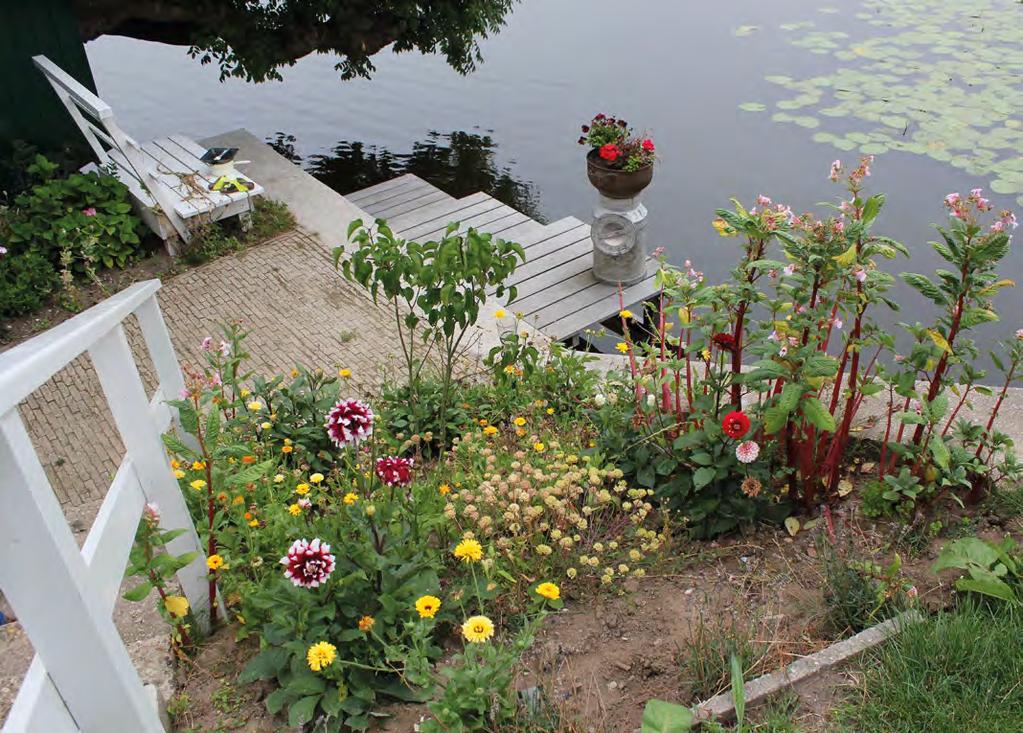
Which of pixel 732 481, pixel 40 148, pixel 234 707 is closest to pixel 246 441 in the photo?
pixel 234 707

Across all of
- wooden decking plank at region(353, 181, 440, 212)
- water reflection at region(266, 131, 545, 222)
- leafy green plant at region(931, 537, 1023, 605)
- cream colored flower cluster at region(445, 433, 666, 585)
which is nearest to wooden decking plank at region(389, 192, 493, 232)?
wooden decking plank at region(353, 181, 440, 212)

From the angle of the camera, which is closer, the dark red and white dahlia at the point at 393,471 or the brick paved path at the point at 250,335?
the dark red and white dahlia at the point at 393,471

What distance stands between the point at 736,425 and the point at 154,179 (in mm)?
4535

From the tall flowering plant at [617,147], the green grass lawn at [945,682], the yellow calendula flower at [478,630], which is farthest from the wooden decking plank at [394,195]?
the green grass lawn at [945,682]

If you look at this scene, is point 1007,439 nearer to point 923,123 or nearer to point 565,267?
point 565,267

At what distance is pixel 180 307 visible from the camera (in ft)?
18.1


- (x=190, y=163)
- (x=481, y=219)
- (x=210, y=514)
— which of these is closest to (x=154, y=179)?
(x=190, y=163)

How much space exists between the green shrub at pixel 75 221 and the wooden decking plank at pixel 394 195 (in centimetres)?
188

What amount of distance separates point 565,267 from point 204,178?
8.90 ft

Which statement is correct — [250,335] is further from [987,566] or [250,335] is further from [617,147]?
[987,566]

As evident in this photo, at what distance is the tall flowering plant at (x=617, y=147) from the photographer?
5359 millimetres

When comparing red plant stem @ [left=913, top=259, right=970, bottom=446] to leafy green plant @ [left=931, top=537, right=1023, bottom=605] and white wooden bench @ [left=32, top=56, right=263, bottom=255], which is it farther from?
white wooden bench @ [left=32, top=56, right=263, bottom=255]

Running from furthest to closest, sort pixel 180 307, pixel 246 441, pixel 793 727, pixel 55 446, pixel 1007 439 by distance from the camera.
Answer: pixel 180 307 < pixel 55 446 < pixel 246 441 < pixel 1007 439 < pixel 793 727

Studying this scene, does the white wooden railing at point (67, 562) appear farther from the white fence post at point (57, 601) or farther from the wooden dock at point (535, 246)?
the wooden dock at point (535, 246)
